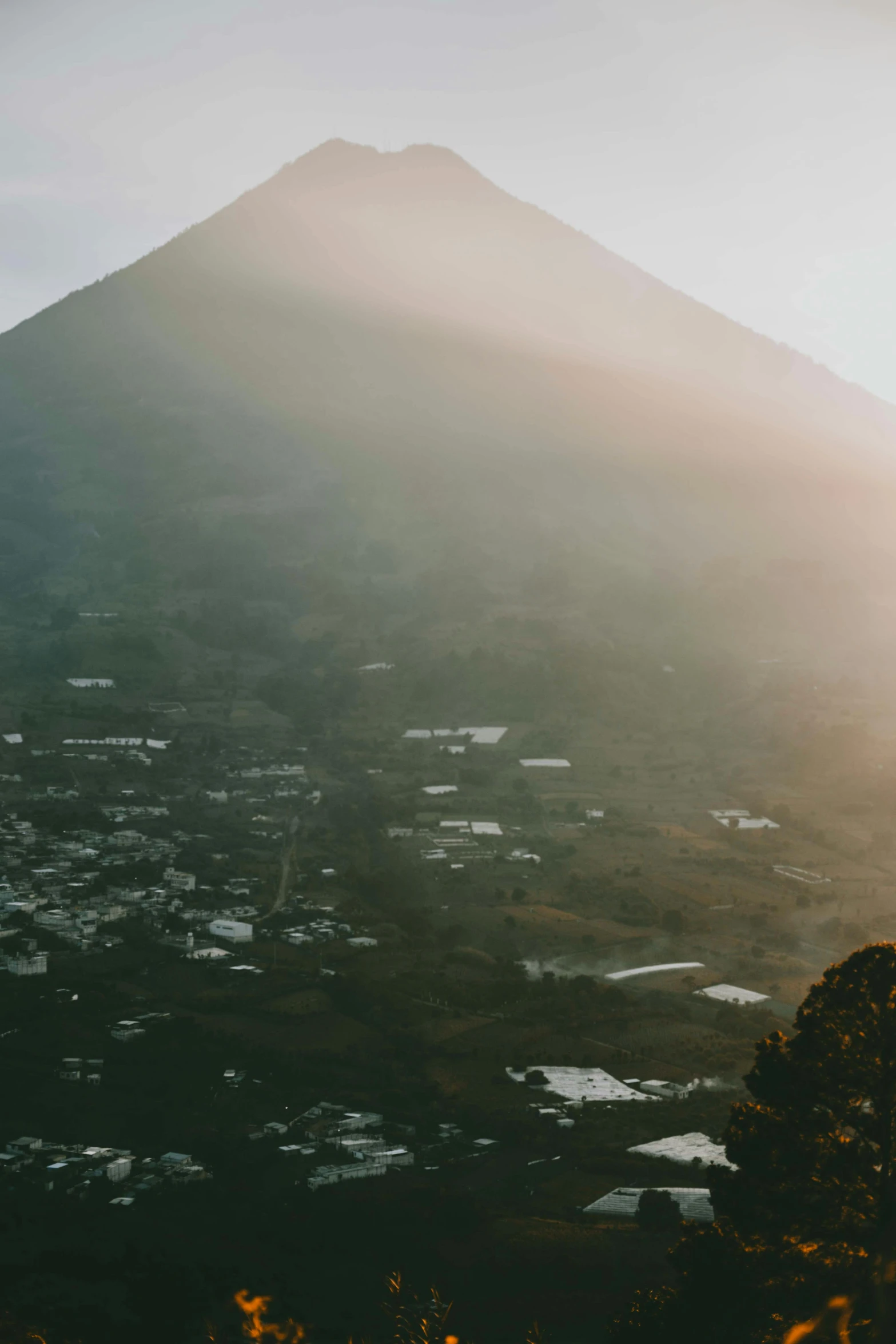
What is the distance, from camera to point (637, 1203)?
23.2 metres

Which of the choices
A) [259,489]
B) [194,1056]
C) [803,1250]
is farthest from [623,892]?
[259,489]

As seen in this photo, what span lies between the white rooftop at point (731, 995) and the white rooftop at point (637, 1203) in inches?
546

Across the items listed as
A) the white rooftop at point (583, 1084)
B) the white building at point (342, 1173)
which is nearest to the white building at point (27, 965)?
the white building at point (342, 1173)

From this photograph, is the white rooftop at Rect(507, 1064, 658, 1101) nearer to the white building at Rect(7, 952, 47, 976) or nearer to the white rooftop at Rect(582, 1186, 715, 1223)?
the white rooftop at Rect(582, 1186, 715, 1223)

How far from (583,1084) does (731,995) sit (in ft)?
32.2

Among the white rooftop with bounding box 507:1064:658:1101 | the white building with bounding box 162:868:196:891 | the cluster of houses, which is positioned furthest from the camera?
the white building with bounding box 162:868:196:891

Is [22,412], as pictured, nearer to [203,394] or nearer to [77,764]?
[203,394]

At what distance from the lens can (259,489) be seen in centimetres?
12862

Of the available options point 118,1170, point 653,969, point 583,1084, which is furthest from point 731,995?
point 118,1170

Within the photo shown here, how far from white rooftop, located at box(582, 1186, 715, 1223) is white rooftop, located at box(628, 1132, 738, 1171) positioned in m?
1.40

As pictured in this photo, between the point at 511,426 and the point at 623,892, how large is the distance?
10035 cm

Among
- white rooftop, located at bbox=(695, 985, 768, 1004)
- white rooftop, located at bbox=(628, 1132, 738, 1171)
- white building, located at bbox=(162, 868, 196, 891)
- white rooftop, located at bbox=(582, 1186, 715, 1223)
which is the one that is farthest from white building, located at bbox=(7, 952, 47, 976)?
white rooftop, located at bbox=(695, 985, 768, 1004)

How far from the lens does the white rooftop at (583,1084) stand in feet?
95.1

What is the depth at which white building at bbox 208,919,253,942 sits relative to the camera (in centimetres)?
4044
